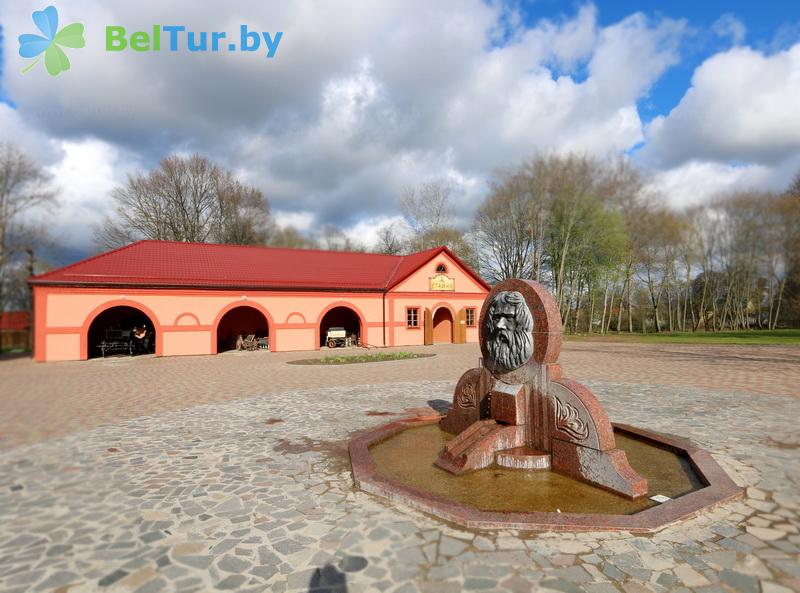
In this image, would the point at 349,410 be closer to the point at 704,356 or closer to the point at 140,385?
the point at 140,385

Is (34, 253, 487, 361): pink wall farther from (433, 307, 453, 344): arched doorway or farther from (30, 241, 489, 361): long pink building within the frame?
(433, 307, 453, 344): arched doorway

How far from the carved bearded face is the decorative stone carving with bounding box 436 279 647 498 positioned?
12mm

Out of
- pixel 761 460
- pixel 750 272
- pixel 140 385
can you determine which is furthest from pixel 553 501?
pixel 750 272

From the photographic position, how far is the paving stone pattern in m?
2.87

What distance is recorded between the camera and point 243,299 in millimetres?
21094

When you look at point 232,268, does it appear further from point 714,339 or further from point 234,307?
point 714,339

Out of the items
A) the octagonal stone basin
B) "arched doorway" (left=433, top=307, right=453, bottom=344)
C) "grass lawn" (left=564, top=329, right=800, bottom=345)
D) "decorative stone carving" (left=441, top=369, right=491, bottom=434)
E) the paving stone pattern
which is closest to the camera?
the paving stone pattern

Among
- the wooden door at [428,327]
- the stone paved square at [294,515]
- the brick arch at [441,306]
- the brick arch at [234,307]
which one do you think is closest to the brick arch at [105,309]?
the brick arch at [234,307]

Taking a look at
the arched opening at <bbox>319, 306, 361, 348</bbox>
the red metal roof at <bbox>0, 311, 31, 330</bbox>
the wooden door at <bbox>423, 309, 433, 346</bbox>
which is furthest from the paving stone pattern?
the red metal roof at <bbox>0, 311, 31, 330</bbox>

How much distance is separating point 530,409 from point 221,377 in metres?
10.3

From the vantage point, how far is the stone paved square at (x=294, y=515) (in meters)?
2.91

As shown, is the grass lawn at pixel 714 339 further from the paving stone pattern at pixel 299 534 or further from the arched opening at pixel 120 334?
the arched opening at pixel 120 334

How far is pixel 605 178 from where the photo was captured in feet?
104

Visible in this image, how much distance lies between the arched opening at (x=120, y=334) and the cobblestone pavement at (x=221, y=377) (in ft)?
6.64
